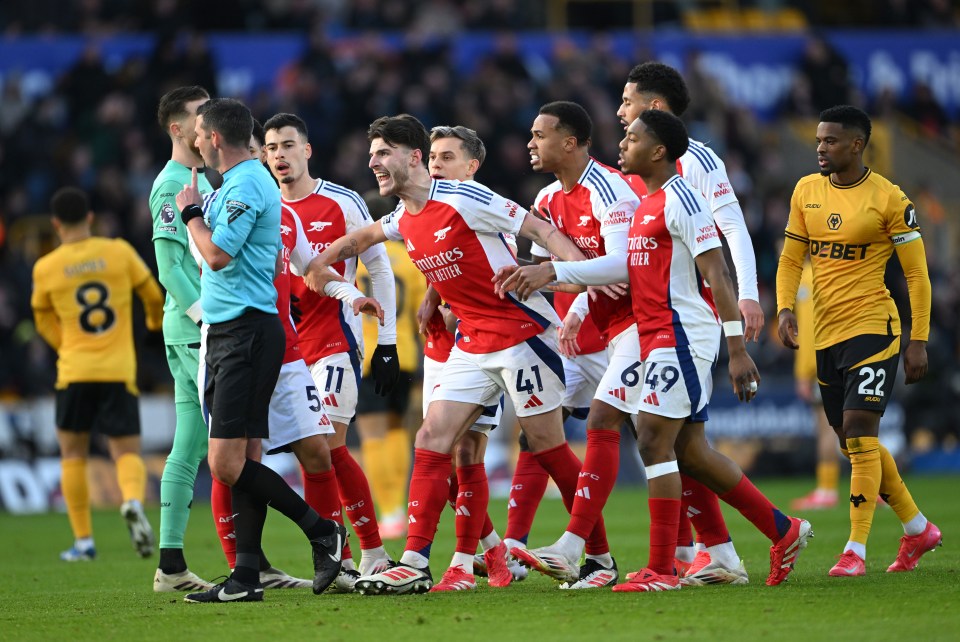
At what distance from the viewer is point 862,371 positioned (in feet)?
26.3

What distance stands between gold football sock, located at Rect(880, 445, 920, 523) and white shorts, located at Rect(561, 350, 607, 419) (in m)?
1.74

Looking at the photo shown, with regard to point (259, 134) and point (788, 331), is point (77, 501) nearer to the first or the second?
point (259, 134)

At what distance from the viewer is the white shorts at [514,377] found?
752cm

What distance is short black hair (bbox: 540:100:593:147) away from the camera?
804cm

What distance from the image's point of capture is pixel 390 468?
12.4m

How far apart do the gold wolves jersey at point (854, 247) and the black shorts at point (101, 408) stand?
5416mm

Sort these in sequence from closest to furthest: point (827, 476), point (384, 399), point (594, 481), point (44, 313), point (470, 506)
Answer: point (594, 481)
point (470, 506)
point (44, 313)
point (384, 399)
point (827, 476)

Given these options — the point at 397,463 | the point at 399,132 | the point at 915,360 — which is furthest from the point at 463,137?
the point at 397,463

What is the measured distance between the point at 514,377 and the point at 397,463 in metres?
5.17

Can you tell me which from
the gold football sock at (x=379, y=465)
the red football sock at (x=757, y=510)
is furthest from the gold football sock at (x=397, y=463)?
the red football sock at (x=757, y=510)

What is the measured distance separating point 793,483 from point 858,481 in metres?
9.88

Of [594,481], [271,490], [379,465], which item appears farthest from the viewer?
[379,465]

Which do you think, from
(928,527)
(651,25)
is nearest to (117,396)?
(928,527)

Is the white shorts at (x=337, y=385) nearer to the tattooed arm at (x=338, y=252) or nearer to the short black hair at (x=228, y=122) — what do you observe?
the tattooed arm at (x=338, y=252)
